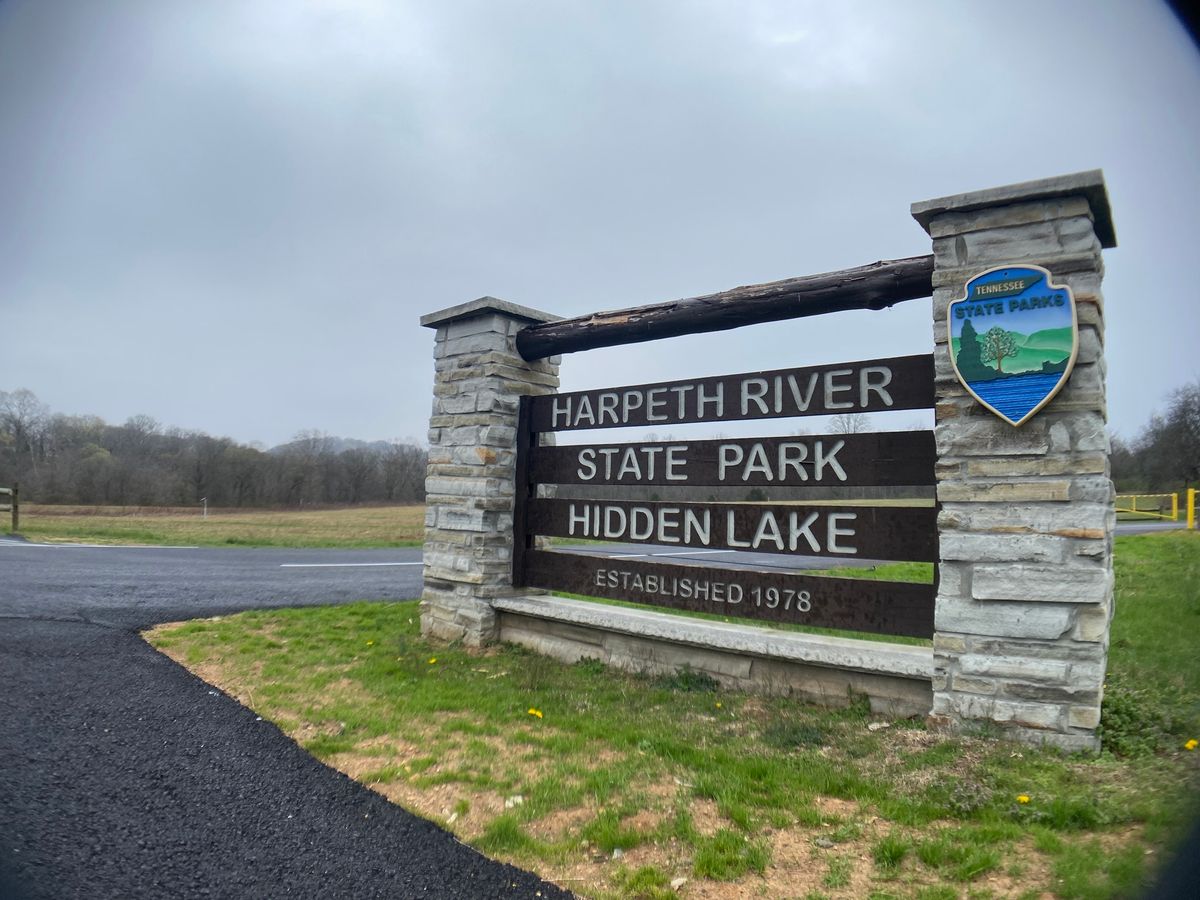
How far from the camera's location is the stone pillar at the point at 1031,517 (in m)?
3.71

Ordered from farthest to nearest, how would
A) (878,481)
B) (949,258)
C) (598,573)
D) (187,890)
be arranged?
(598,573), (878,481), (949,258), (187,890)

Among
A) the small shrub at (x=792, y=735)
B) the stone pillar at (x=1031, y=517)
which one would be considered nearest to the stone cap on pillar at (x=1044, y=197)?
the stone pillar at (x=1031, y=517)

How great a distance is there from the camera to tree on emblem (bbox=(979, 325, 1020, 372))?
3996 mm

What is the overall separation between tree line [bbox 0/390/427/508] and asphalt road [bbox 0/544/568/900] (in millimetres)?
6359

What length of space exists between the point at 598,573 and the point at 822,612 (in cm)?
206

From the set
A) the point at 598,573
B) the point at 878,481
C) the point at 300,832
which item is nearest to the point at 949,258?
the point at 878,481

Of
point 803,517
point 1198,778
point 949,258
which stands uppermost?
point 949,258

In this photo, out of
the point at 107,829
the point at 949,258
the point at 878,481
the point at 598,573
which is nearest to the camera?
the point at 107,829

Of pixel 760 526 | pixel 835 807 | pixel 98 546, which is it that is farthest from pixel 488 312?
pixel 98 546

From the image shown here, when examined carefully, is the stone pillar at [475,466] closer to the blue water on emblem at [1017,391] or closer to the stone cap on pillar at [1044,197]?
the stone cap on pillar at [1044,197]

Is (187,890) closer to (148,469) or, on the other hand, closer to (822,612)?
(822,612)

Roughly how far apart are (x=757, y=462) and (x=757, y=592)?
945 mm

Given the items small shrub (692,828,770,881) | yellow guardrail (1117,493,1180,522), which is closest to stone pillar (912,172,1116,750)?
small shrub (692,828,770,881)

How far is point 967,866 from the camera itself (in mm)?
2592
